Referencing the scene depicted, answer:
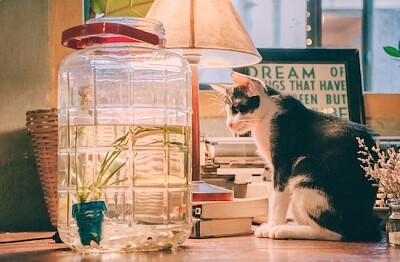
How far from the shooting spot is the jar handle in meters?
1.07

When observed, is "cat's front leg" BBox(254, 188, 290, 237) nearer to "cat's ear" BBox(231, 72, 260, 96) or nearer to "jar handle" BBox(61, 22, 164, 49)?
"cat's ear" BBox(231, 72, 260, 96)

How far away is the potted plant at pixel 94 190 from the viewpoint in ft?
3.40

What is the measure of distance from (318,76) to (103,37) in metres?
0.97

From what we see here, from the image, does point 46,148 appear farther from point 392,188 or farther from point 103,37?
point 392,188

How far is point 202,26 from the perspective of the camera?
142cm

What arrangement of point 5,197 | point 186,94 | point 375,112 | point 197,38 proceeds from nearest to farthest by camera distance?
point 186,94 < point 197,38 < point 5,197 < point 375,112

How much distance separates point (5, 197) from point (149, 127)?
662 millimetres

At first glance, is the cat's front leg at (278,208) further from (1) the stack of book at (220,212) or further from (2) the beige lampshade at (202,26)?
(2) the beige lampshade at (202,26)

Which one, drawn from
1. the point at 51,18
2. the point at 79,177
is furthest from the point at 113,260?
the point at 51,18

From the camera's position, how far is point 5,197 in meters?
1.60

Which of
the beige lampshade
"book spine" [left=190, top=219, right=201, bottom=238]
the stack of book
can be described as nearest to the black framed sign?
the beige lampshade

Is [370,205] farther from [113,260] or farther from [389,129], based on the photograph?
[389,129]

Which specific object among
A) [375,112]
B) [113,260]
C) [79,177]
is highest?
[375,112]

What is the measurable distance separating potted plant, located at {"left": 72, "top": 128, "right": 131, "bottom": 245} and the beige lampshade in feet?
1.24
